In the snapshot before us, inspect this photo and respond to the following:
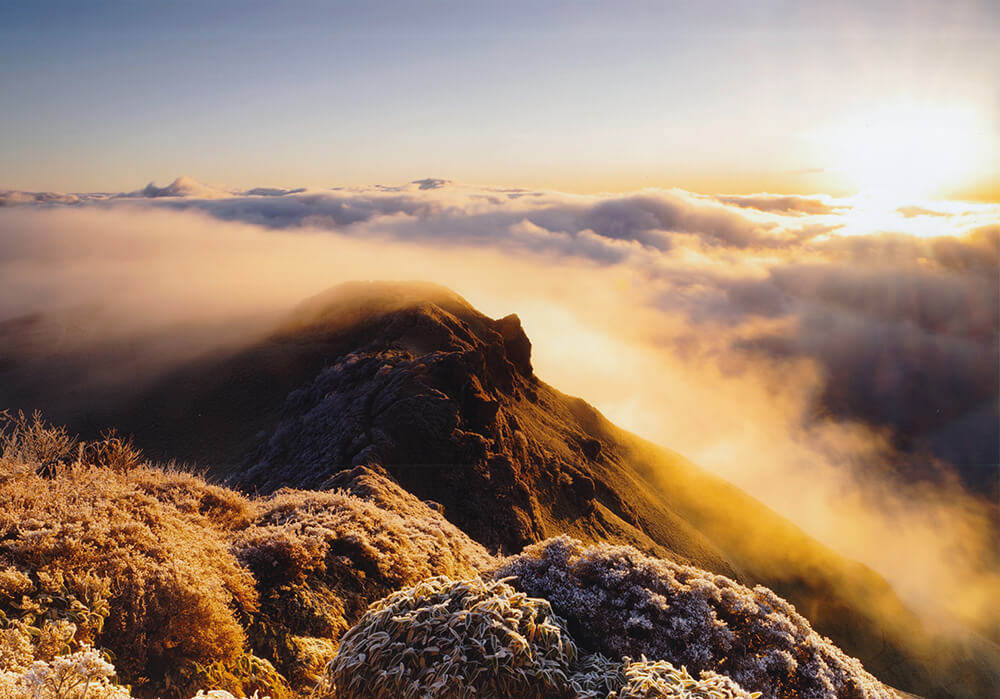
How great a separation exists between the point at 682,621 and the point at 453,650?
3.27 meters

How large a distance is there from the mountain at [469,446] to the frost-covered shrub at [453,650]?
1729 cm

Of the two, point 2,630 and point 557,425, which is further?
point 557,425

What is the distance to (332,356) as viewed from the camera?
4653 centimetres

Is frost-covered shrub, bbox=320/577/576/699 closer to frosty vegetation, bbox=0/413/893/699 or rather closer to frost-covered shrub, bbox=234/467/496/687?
frosty vegetation, bbox=0/413/893/699

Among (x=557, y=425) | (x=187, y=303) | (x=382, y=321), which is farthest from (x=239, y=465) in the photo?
(x=187, y=303)

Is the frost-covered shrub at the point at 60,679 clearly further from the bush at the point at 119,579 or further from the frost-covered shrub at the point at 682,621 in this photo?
the frost-covered shrub at the point at 682,621

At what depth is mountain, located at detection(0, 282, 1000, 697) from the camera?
3033cm

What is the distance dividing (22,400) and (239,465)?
99.7 ft

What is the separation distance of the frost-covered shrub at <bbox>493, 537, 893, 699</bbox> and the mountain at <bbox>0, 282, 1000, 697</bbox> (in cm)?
1617

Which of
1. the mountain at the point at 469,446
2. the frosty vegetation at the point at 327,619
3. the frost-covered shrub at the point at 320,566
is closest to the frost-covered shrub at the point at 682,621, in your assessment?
the frosty vegetation at the point at 327,619

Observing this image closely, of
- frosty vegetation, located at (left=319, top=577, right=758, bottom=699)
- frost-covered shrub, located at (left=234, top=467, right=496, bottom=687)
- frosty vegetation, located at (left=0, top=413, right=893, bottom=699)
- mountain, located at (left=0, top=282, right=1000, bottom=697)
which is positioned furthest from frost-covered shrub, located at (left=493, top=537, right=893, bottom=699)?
mountain, located at (left=0, top=282, right=1000, bottom=697)

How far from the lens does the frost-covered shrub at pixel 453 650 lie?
16.1 ft

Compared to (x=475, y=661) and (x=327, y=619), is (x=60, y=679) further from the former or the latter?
(x=327, y=619)

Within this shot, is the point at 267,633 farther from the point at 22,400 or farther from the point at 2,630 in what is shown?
the point at 22,400
